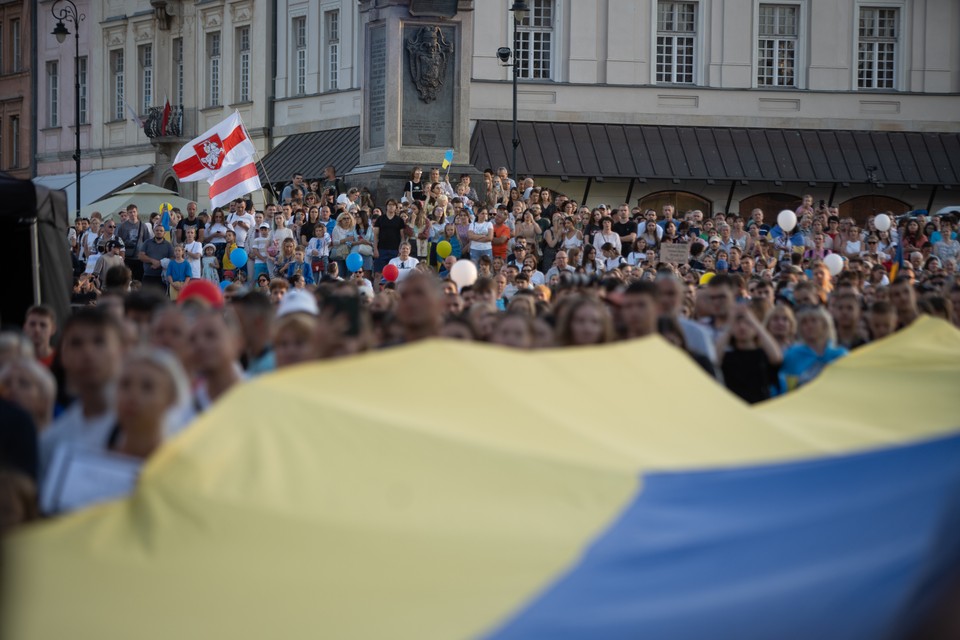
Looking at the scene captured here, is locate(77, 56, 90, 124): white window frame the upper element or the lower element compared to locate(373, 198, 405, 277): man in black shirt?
upper

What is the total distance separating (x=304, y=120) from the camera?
47.5m

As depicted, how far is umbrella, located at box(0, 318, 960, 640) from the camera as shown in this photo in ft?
16.8

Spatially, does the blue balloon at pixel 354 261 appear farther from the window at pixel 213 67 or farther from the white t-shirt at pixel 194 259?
the window at pixel 213 67

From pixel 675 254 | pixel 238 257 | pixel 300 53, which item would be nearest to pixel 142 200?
pixel 300 53

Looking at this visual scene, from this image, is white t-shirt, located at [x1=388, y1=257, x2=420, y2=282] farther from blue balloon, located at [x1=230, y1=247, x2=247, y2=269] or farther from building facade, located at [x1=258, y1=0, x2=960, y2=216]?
building facade, located at [x1=258, y1=0, x2=960, y2=216]

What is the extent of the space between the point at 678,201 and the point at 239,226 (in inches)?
793

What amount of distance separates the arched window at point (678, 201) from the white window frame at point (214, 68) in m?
15.4

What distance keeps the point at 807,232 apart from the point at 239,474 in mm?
22094

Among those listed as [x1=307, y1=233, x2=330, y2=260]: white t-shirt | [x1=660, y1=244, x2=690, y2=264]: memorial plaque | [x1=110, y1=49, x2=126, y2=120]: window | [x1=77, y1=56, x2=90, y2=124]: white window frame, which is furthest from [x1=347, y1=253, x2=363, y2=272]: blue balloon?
[x1=77, y1=56, x2=90, y2=124]: white window frame

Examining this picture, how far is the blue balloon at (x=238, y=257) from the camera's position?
25.4 m

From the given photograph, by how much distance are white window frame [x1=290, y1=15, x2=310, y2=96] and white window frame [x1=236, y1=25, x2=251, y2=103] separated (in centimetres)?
254

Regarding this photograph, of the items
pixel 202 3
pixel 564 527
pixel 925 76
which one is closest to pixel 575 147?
pixel 925 76

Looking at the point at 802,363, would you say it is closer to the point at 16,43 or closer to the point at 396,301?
the point at 396,301

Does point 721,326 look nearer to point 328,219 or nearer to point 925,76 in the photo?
point 328,219
